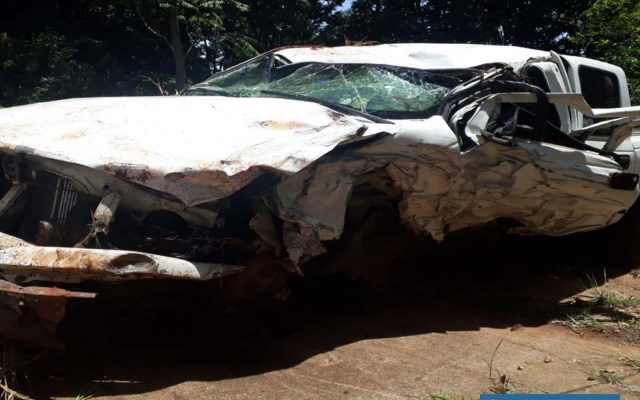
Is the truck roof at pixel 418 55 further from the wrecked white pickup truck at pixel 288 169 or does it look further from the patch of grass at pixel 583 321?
the patch of grass at pixel 583 321

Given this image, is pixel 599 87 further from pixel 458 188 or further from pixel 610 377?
pixel 610 377

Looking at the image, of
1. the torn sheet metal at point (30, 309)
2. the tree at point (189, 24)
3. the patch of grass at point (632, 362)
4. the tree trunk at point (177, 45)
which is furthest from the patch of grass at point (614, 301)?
the tree trunk at point (177, 45)

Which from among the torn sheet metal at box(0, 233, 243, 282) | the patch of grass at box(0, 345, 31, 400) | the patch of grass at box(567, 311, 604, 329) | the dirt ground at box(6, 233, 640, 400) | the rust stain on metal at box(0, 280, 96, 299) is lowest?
the patch of grass at box(567, 311, 604, 329)

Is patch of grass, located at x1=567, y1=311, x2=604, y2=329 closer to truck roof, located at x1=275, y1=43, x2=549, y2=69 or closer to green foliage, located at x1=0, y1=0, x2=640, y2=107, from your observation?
truck roof, located at x1=275, y1=43, x2=549, y2=69

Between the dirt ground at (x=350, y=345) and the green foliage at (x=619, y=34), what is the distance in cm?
775

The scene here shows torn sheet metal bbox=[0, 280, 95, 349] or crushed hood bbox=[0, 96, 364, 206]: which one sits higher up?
crushed hood bbox=[0, 96, 364, 206]

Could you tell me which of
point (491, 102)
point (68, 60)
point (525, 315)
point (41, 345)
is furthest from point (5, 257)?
point (68, 60)

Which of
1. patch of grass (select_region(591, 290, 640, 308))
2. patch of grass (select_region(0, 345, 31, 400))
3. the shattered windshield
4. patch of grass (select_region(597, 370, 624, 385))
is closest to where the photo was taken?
patch of grass (select_region(0, 345, 31, 400))

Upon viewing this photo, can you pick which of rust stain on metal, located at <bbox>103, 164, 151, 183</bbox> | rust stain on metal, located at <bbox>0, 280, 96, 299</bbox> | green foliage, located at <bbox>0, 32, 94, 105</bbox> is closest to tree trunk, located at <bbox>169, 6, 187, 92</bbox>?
green foliage, located at <bbox>0, 32, 94, 105</bbox>

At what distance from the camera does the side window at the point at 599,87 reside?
5496 mm

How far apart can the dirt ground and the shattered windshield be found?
1.19 metres

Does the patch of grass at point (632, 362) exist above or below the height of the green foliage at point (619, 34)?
below

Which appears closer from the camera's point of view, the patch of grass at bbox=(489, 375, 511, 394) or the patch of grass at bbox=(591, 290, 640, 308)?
the patch of grass at bbox=(489, 375, 511, 394)

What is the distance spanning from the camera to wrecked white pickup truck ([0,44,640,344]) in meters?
2.99
